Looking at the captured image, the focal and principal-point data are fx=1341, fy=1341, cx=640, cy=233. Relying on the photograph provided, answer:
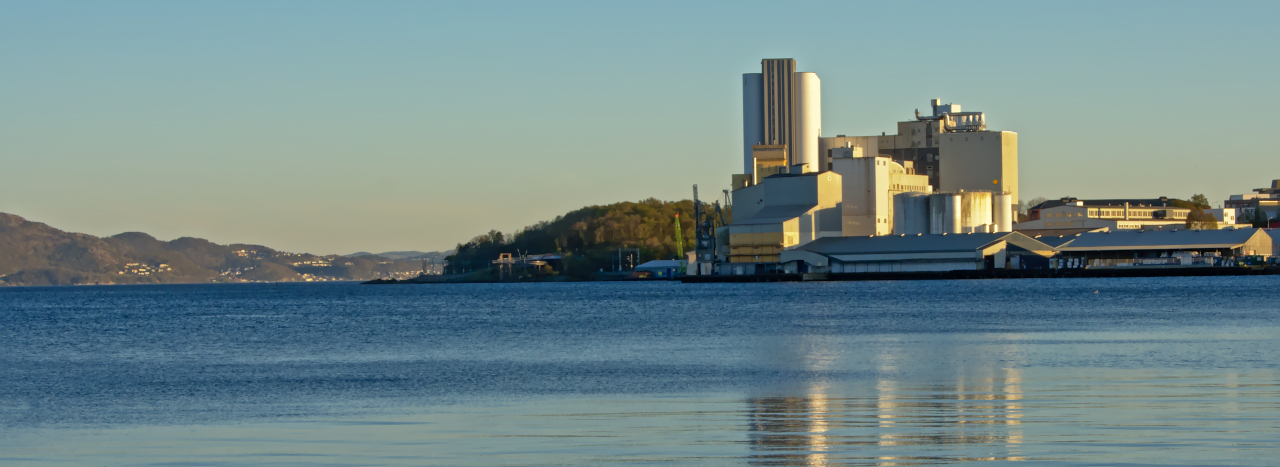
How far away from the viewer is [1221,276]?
101000 millimetres

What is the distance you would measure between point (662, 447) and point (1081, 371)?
36.3 feet

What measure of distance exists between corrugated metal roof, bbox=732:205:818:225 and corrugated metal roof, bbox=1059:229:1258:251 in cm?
2159

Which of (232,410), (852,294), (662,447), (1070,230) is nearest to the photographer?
(662,447)

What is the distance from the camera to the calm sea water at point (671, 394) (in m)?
14.0

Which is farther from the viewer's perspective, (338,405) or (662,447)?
(338,405)

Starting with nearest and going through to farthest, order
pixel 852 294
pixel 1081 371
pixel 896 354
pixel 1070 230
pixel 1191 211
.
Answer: pixel 1081 371 < pixel 896 354 < pixel 852 294 < pixel 1070 230 < pixel 1191 211

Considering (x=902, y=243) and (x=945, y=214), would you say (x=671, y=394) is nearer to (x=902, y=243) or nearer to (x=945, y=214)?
(x=902, y=243)

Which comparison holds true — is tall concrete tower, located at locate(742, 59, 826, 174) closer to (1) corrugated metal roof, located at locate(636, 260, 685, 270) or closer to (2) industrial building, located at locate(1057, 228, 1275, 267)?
(1) corrugated metal roof, located at locate(636, 260, 685, 270)

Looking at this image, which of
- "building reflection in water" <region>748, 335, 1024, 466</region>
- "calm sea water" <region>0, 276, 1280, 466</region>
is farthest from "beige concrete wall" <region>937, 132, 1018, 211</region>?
"building reflection in water" <region>748, 335, 1024, 466</region>

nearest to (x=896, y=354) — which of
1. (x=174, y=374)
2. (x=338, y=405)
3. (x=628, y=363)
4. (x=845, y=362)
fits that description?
(x=845, y=362)

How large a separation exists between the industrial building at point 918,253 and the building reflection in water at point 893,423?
85.7 metres

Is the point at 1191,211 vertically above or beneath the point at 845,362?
above

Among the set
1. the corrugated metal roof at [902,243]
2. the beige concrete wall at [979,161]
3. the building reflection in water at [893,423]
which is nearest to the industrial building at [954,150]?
the beige concrete wall at [979,161]

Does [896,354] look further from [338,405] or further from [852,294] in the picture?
[852,294]
